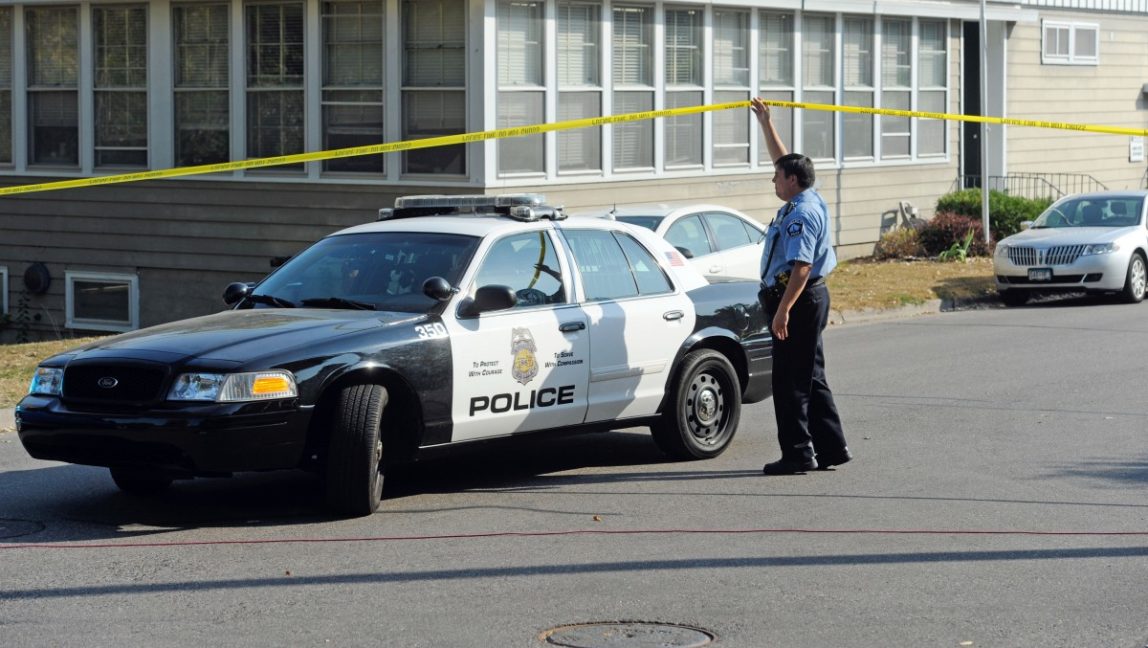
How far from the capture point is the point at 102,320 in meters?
20.7

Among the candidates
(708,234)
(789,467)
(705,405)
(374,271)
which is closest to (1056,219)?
(708,234)

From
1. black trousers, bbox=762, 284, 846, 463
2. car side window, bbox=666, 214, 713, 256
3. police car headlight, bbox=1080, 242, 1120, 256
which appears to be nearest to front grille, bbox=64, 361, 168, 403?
black trousers, bbox=762, 284, 846, 463

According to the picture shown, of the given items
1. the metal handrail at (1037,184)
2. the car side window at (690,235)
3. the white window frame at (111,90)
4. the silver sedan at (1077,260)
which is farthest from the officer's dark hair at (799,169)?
the metal handrail at (1037,184)

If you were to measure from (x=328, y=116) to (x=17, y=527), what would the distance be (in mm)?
11696

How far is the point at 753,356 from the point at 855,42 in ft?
49.7

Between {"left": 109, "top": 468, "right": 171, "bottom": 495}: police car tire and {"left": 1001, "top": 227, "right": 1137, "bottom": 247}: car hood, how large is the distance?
13899 mm

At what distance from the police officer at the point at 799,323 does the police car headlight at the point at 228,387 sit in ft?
9.86

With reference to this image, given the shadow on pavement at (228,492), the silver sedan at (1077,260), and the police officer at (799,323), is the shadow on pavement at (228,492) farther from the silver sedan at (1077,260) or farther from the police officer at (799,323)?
the silver sedan at (1077,260)

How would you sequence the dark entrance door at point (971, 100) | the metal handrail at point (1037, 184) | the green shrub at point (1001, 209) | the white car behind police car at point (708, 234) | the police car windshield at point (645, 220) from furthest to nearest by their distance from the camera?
the dark entrance door at point (971, 100), the metal handrail at point (1037, 184), the green shrub at point (1001, 209), the white car behind police car at point (708, 234), the police car windshield at point (645, 220)

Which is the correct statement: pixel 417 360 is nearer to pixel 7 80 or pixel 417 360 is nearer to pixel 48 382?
pixel 48 382

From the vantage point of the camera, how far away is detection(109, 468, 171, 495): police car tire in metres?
8.56

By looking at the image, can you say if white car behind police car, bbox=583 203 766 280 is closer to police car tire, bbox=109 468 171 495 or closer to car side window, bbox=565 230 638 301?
car side window, bbox=565 230 638 301

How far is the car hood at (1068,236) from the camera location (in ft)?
65.8

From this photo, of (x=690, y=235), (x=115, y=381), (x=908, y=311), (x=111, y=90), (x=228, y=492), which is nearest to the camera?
(x=115, y=381)
